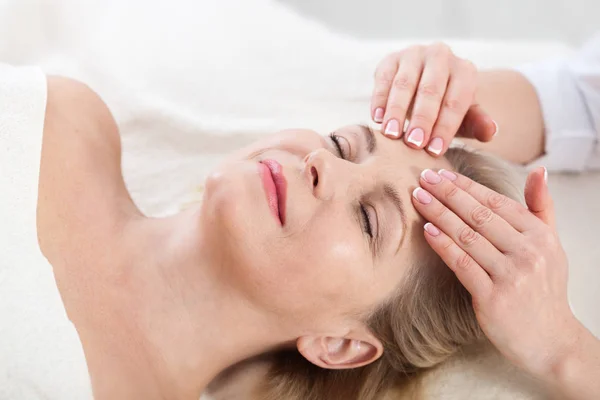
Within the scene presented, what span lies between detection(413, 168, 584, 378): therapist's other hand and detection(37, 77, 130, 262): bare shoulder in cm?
59

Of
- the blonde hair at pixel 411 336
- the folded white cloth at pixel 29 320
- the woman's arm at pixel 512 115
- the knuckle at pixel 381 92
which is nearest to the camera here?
the folded white cloth at pixel 29 320

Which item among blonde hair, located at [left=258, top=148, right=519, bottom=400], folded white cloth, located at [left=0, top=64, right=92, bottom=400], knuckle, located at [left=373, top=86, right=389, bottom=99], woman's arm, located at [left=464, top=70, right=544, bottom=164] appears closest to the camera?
folded white cloth, located at [left=0, top=64, right=92, bottom=400]

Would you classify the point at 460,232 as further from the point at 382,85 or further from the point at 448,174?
the point at 382,85

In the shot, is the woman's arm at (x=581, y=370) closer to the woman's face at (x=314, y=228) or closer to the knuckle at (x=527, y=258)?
the knuckle at (x=527, y=258)

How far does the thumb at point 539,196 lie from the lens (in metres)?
1.07

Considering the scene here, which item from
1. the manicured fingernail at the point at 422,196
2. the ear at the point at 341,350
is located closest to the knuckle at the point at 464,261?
the manicured fingernail at the point at 422,196

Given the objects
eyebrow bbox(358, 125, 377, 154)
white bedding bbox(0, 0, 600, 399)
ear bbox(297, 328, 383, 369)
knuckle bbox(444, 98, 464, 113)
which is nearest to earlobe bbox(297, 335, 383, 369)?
ear bbox(297, 328, 383, 369)

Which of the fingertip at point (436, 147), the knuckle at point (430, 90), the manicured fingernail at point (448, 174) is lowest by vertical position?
the manicured fingernail at point (448, 174)

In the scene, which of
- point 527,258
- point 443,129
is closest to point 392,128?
point 443,129

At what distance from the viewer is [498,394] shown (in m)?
1.26

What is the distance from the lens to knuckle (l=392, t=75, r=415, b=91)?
120 cm

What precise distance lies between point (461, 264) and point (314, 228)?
24 centimetres

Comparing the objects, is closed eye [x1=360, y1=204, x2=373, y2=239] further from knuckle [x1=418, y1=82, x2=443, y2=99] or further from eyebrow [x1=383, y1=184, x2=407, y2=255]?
knuckle [x1=418, y1=82, x2=443, y2=99]

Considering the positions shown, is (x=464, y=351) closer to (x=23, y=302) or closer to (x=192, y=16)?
(x=23, y=302)
